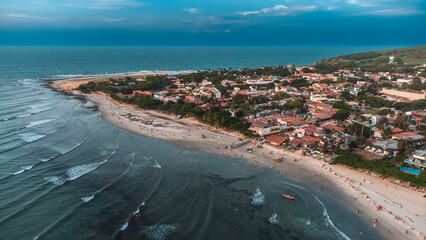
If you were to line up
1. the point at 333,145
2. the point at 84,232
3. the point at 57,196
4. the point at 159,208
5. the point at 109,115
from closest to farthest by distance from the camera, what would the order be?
the point at 84,232 < the point at 159,208 < the point at 57,196 < the point at 333,145 < the point at 109,115

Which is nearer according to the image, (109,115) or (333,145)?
(333,145)

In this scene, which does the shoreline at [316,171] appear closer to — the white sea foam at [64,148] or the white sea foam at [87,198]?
the white sea foam at [64,148]

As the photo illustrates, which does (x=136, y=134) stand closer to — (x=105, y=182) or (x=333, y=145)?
(x=105, y=182)

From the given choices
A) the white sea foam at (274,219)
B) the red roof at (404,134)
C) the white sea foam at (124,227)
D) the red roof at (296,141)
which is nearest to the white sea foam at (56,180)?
the white sea foam at (124,227)

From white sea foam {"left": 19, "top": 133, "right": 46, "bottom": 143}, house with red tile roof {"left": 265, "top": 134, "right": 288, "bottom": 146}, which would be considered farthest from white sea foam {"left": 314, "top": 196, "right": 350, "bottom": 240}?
white sea foam {"left": 19, "top": 133, "right": 46, "bottom": 143}

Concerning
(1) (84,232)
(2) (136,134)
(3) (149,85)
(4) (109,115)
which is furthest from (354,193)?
(3) (149,85)

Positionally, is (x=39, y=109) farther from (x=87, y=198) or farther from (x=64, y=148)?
(x=87, y=198)

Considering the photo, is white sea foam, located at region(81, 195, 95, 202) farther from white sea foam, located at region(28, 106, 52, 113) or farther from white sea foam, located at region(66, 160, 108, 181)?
white sea foam, located at region(28, 106, 52, 113)
